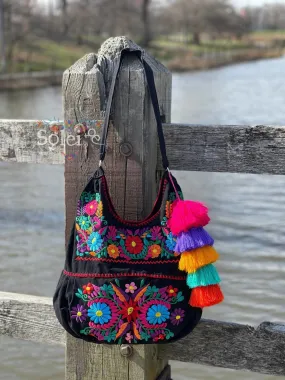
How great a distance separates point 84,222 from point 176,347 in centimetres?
67

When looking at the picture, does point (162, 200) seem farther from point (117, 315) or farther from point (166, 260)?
point (117, 315)

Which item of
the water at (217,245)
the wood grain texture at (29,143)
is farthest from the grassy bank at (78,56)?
the wood grain texture at (29,143)

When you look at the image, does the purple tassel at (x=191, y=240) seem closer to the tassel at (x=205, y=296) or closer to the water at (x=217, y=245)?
the tassel at (x=205, y=296)

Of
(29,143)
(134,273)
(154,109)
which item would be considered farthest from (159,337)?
(29,143)

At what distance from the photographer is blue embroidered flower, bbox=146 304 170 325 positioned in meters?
2.12

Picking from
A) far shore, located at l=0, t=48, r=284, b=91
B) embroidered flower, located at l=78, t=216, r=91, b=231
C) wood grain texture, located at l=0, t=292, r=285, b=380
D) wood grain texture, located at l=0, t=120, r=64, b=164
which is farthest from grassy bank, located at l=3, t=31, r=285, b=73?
embroidered flower, located at l=78, t=216, r=91, b=231

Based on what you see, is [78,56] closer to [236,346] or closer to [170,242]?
[236,346]

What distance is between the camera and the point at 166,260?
2.11m

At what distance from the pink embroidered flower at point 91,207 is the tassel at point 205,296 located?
0.42 metres

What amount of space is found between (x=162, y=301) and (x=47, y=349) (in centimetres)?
220

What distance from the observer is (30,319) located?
257cm

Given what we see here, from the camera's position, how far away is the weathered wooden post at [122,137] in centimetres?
225

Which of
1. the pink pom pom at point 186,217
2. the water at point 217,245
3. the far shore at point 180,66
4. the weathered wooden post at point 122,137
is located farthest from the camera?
the far shore at point 180,66

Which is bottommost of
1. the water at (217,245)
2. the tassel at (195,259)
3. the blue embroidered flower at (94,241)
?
the water at (217,245)
